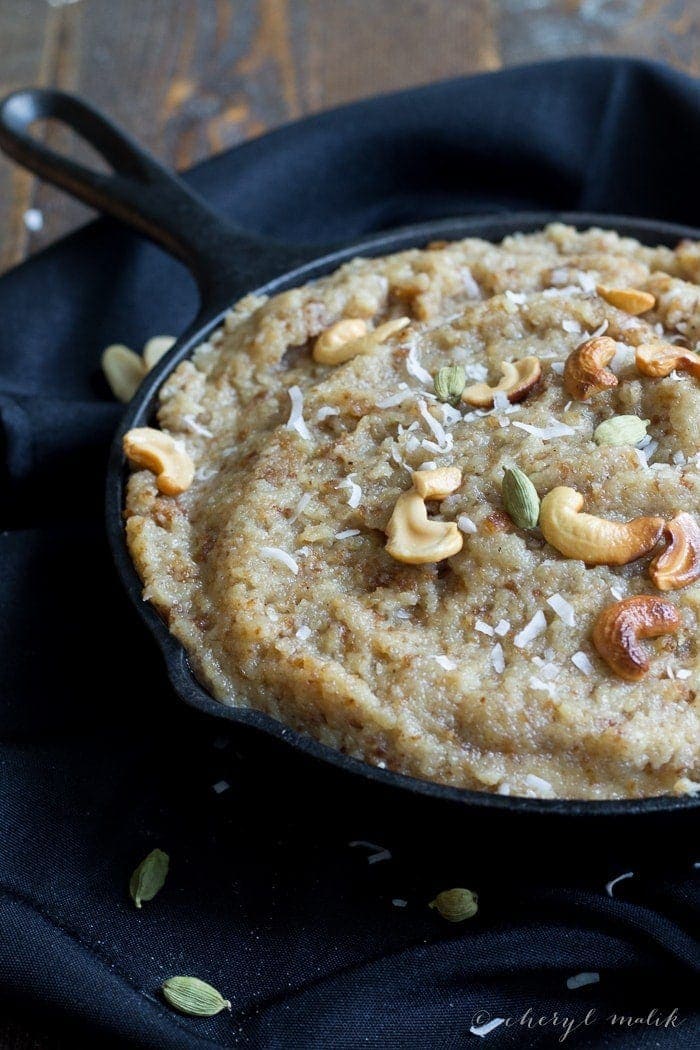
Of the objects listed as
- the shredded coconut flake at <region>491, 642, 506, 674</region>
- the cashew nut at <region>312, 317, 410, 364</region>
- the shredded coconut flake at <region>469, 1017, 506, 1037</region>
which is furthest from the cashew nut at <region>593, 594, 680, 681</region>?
the cashew nut at <region>312, 317, 410, 364</region>

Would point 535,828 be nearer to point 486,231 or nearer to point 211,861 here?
point 211,861

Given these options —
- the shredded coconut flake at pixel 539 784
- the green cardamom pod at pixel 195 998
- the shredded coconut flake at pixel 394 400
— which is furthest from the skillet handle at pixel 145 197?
the green cardamom pod at pixel 195 998

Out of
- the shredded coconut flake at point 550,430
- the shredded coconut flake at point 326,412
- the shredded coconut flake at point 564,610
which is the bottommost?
the shredded coconut flake at point 564,610

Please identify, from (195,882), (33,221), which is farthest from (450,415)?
(33,221)

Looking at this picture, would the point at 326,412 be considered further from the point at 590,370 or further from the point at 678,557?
the point at 678,557

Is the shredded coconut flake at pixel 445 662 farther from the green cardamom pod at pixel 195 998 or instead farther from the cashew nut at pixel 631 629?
the green cardamom pod at pixel 195 998

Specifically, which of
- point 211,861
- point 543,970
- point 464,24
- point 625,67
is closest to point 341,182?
point 625,67

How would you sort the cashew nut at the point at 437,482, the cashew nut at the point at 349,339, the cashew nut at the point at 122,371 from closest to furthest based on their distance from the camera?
1. the cashew nut at the point at 437,482
2. the cashew nut at the point at 349,339
3. the cashew nut at the point at 122,371

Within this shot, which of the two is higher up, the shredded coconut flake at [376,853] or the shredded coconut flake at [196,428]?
the shredded coconut flake at [196,428]
